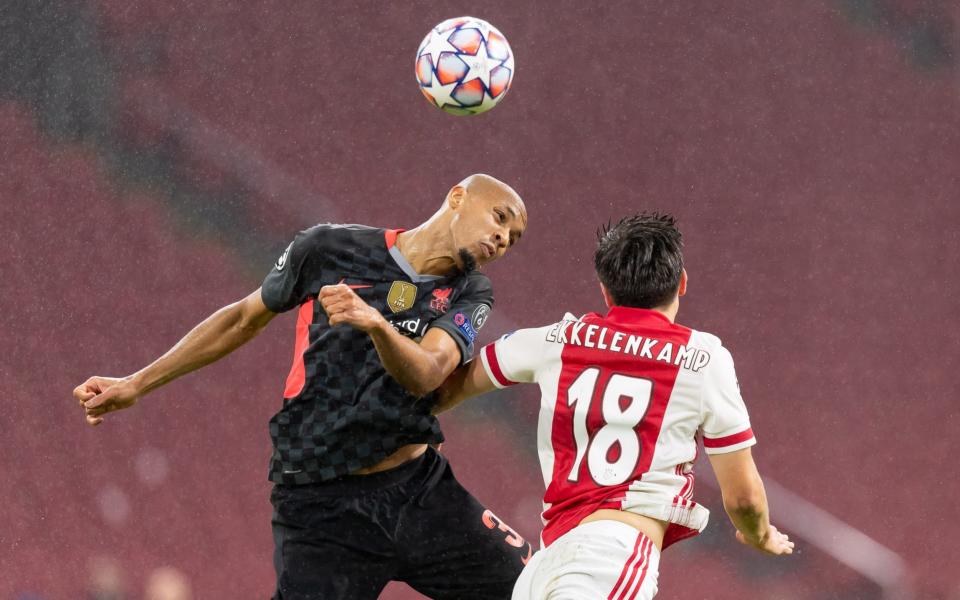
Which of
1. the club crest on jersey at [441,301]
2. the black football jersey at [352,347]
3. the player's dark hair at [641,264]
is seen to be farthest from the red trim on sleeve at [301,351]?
the player's dark hair at [641,264]

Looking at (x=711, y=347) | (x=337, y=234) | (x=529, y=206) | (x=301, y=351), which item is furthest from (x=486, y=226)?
(x=529, y=206)

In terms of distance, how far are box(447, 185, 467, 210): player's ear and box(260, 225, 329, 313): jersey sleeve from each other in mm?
356

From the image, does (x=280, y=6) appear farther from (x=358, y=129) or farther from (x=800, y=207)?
(x=800, y=207)

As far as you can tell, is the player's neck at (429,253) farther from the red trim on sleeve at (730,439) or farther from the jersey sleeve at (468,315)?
the red trim on sleeve at (730,439)

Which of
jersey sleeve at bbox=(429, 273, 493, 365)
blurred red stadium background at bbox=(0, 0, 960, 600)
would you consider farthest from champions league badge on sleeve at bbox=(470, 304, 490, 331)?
blurred red stadium background at bbox=(0, 0, 960, 600)

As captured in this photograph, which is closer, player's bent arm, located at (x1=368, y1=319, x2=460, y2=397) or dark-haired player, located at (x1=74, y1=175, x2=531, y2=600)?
player's bent arm, located at (x1=368, y1=319, x2=460, y2=397)

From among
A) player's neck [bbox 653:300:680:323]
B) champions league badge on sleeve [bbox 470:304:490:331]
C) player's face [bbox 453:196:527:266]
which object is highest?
player's face [bbox 453:196:527:266]

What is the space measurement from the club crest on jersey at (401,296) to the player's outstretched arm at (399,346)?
A: 0.13 metres

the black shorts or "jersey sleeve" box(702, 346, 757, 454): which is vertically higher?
"jersey sleeve" box(702, 346, 757, 454)

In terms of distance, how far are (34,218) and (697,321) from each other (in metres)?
3.23

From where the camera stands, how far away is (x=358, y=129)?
578 cm

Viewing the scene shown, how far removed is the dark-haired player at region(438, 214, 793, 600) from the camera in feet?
8.85

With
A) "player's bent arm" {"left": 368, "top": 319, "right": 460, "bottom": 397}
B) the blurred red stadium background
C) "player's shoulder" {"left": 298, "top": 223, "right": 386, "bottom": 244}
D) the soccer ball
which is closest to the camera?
"player's bent arm" {"left": 368, "top": 319, "right": 460, "bottom": 397}

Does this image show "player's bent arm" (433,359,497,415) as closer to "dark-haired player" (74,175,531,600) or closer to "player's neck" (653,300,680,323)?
"dark-haired player" (74,175,531,600)
